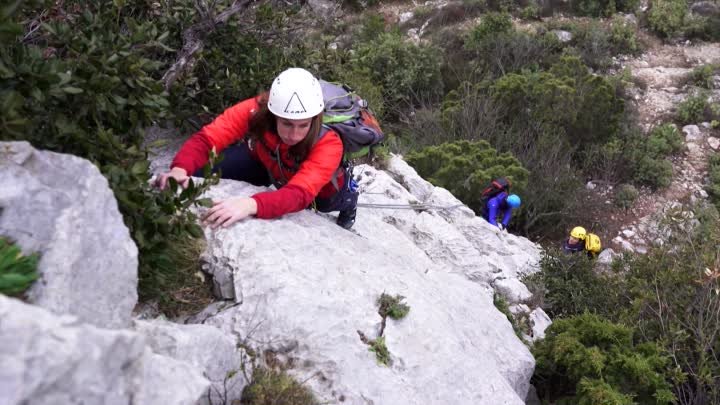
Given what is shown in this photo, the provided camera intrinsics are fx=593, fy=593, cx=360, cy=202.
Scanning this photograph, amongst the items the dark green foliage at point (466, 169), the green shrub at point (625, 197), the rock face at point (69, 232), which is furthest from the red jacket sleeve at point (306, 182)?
the green shrub at point (625, 197)

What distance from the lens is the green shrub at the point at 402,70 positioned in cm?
1502

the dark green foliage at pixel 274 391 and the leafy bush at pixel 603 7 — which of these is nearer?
the dark green foliage at pixel 274 391

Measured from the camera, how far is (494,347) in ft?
14.4

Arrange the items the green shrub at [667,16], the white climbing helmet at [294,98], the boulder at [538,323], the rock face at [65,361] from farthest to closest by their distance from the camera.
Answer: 1. the green shrub at [667,16]
2. the boulder at [538,323]
3. the white climbing helmet at [294,98]
4. the rock face at [65,361]

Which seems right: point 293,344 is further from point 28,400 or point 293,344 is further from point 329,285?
point 28,400

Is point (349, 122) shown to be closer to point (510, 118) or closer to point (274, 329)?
point (274, 329)

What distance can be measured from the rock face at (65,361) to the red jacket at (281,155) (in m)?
1.67

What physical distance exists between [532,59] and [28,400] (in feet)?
53.9

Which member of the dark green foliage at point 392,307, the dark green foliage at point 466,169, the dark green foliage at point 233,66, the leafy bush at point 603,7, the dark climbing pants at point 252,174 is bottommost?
the leafy bush at point 603,7

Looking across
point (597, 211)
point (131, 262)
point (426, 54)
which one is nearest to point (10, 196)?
point (131, 262)

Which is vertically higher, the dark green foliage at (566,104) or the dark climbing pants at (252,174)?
the dark climbing pants at (252,174)

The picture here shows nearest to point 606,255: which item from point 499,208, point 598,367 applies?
point 499,208

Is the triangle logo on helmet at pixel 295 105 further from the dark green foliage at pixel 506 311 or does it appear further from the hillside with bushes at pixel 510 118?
the dark green foliage at pixel 506 311

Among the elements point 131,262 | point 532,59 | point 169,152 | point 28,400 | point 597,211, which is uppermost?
point 28,400
